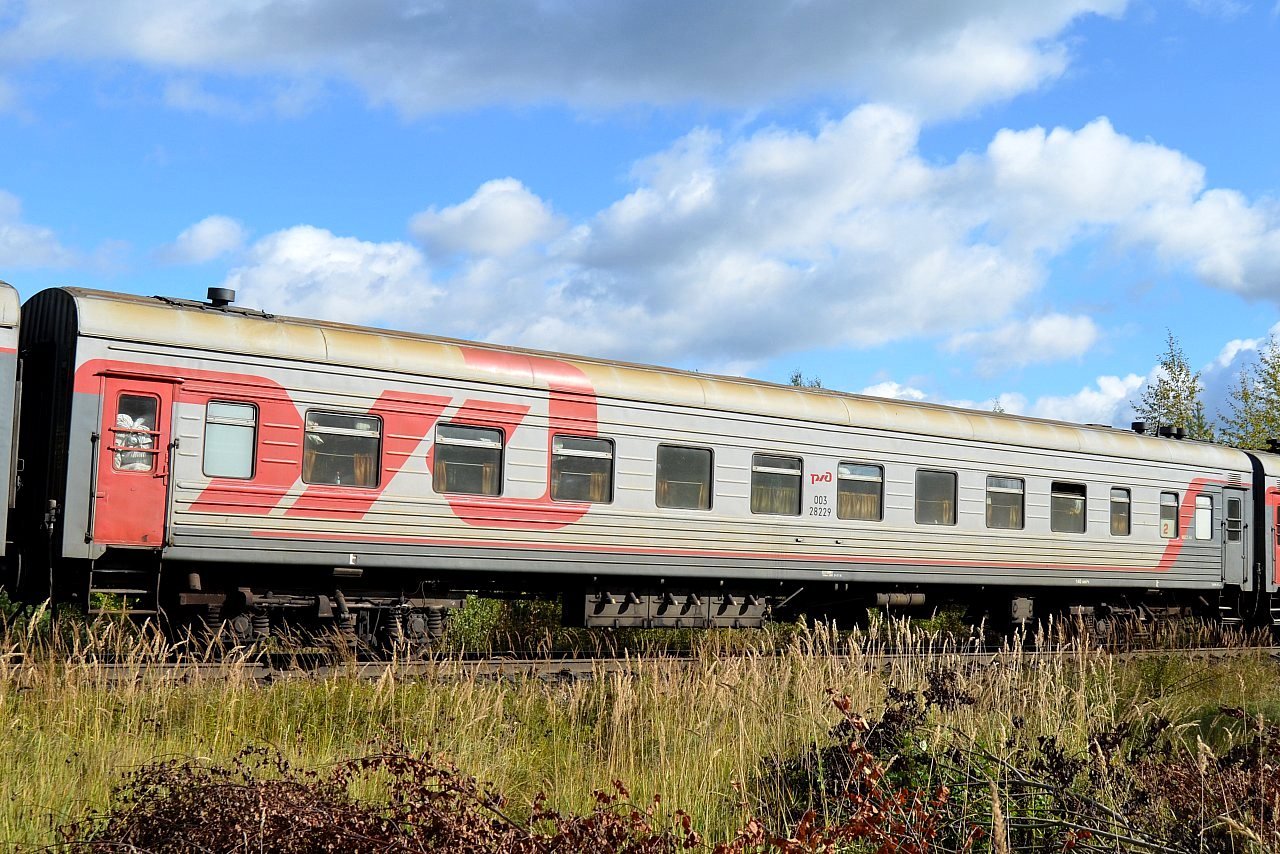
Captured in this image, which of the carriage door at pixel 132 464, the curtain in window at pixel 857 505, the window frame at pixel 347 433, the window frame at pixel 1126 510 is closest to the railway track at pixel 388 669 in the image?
the carriage door at pixel 132 464

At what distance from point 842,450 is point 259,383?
22.2 ft

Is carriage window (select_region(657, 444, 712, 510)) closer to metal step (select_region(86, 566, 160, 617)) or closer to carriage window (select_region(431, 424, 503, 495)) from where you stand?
carriage window (select_region(431, 424, 503, 495))

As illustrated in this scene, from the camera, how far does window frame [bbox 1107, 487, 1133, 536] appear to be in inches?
679

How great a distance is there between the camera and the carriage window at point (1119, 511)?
17.3 metres

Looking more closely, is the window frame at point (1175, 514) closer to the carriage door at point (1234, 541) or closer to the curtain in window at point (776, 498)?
the carriage door at point (1234, 541)

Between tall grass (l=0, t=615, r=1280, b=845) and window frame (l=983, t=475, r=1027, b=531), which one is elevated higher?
window frame (l=983, t=475, r=1027, b=531)

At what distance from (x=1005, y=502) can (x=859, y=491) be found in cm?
264

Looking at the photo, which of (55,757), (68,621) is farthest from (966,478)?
(55,757)

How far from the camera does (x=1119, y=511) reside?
17422mm

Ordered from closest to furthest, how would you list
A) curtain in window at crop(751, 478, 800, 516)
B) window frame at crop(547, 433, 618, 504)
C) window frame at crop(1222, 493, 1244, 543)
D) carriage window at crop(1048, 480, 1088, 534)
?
window frame at crop(547, 433, 618, 504) → curtain in window at crop(751, 478, 800, 516) → carriage window at crop(1048, 480, 1088, 534) → window frame at crop(1222, 493, 1244, 543)

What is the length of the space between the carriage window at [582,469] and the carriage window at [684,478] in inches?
25.4

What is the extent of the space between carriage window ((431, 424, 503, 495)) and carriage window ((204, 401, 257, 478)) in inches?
67.6

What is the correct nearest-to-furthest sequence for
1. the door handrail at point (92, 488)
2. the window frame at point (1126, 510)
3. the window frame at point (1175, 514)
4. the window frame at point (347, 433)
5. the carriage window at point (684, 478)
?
the door handrail at point (92, 488), the window frame at point (347, 433), the carriage window at point (684, 478), the window frame at point (1126, 510), the window frame at point (1175, 514)

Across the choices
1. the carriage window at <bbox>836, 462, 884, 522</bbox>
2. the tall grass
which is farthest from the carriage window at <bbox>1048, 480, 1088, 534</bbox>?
the tall grass
